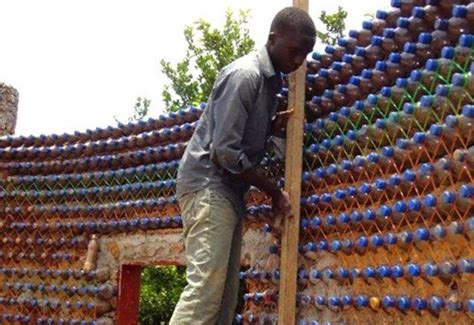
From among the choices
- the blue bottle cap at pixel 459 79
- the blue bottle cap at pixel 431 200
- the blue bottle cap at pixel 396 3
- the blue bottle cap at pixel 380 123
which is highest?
the blue bottle cap at pixel 396 3

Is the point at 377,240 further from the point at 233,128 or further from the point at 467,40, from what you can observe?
the point at 467,40

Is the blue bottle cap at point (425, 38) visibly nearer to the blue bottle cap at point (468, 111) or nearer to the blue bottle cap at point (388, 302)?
the blue bottle cap at point (468, 111)

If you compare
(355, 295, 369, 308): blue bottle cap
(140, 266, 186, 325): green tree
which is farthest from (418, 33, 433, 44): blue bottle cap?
(140, 266, 186, 325): green tree

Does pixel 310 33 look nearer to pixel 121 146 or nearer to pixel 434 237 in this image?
pixel 434 237

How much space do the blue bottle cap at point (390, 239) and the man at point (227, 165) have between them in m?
0.67

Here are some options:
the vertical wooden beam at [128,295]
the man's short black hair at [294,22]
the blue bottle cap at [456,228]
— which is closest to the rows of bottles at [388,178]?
the blue bottle cap at [456,228]

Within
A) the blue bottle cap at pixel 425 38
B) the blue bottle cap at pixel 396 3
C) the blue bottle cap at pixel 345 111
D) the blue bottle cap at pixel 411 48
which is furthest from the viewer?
the blue bottle cap at pixel 345 111

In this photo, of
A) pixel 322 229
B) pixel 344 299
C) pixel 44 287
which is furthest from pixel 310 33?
pixel 44 287

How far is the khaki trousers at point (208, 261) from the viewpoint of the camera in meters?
3.47

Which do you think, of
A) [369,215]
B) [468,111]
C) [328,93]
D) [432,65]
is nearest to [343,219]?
[369,215]

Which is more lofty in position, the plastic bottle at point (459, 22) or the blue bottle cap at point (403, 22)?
the blue bottle cap at point (403, 22)

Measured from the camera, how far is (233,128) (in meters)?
3.47

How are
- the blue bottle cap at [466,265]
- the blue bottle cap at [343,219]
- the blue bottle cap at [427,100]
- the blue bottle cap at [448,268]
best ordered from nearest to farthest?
the blue bottle cap at [466,265] < the blue bottle cap at [448,268] < the blue bottle cap at [427,100] < the blue bottle cap at [343,219]

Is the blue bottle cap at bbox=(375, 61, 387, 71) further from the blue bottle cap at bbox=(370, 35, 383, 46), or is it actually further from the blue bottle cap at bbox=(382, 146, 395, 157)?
the blue bottle cap at bbox=(382, 146, 395, 157)
